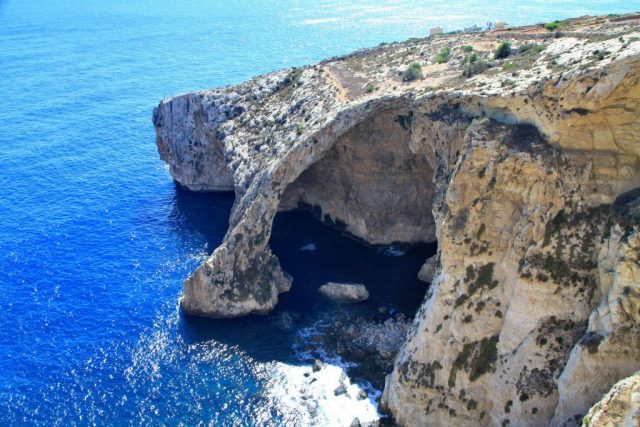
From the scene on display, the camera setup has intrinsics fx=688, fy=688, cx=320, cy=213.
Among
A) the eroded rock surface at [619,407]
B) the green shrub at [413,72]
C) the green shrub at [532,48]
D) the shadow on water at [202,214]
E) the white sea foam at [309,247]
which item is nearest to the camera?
the eroded rock surface at [619,407]

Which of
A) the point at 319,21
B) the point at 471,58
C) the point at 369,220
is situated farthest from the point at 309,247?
the point at 319,21

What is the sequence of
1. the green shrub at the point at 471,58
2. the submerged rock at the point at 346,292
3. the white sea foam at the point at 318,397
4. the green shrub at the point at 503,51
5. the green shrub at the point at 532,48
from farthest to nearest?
the green shrub at the point at 471,58 → the submerged rock at the point at 346,292 → the green shrub at the point at 503,51 → the green shrub at the point at 532,48 → the white sea foam at the point at 318,397

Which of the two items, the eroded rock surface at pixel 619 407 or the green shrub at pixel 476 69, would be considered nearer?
the eroded rock surface at pixel 619 407

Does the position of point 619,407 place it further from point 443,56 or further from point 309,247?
point 443,56

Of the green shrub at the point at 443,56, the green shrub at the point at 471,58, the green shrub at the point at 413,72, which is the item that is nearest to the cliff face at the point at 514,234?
the green shrub at the point at 471,58

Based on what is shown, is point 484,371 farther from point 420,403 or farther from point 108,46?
point 108,46

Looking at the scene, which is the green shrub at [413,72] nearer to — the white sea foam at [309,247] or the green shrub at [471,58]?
the green shrub at [471,58]

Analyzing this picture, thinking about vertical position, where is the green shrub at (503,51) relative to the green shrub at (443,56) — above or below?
above

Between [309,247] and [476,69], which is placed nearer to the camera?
[476,69]
